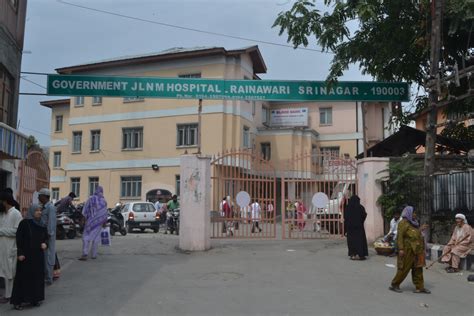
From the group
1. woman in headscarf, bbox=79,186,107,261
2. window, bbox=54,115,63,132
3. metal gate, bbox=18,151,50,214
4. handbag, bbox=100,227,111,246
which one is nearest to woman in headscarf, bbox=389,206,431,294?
→ woman in headscarf, bbox=79,186,107,261

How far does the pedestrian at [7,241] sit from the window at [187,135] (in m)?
26.0

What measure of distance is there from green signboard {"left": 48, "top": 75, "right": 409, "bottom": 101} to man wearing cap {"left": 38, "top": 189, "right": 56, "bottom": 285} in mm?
6609

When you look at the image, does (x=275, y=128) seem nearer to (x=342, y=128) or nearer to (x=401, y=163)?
(x=342, y=128)

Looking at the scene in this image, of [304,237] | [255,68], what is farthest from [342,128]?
[304,237]

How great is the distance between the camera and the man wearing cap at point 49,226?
913 cm

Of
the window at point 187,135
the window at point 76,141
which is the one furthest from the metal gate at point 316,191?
the window at point 76,141

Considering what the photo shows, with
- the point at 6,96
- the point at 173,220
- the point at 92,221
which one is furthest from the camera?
the point at 173,220

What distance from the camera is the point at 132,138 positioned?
36531 millimetres

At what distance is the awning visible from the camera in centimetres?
1035

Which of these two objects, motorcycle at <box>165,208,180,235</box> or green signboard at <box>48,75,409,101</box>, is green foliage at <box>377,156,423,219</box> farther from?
motorcycle at <box>165,208,180,235</box>

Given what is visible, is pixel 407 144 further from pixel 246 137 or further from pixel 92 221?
pixel 246 137

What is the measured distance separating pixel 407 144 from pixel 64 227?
12942mm

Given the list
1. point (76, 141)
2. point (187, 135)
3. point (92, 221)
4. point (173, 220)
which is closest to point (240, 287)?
point (92, 221)

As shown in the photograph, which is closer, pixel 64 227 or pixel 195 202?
pixel 195 202
